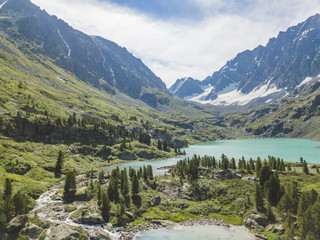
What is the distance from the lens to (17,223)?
1720 inches

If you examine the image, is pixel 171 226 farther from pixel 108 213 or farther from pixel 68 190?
pixel 68 190

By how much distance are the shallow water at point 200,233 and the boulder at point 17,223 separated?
24874 millimetres

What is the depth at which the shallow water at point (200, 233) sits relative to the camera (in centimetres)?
4942

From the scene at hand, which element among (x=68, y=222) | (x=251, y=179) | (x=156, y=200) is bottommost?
(x=156, y=200)

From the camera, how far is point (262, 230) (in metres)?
51.1

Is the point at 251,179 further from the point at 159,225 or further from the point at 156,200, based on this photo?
the point at 159,225

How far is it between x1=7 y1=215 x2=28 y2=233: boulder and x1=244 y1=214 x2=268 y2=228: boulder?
54156mm

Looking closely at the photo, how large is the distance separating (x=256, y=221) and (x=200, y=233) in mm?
15375

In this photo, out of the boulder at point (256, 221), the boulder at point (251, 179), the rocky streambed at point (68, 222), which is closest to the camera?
the rocky streambed at point (68, 222)

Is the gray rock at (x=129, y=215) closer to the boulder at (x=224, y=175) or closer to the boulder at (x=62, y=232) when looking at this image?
the boulder at (x=62, y=232)

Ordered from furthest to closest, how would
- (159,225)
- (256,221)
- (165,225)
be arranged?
(159,225), (165,225), (256,221)

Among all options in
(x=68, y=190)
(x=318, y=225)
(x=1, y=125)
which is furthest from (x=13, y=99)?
(x=318, y=225)

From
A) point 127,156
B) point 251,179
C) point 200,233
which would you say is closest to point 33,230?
point 200,233

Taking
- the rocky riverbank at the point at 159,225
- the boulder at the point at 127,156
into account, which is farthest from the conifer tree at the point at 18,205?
the boulder at the point at 127,156
